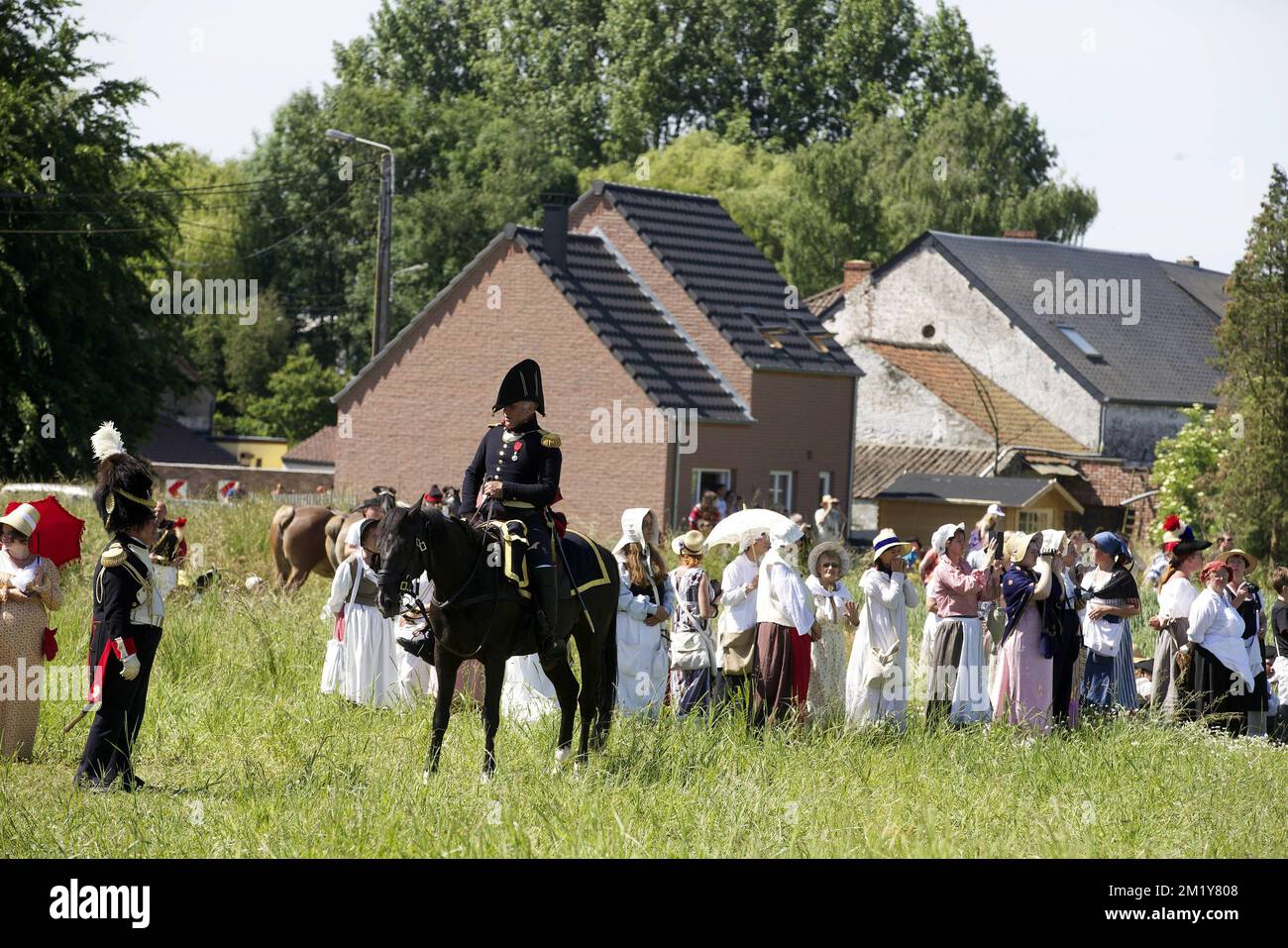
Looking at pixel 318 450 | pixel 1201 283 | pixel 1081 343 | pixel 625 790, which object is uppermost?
pixel 1201 283

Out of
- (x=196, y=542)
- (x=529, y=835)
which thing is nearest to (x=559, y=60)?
(x=196, y=542)

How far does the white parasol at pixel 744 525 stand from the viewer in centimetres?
1323

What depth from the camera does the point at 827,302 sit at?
182ft

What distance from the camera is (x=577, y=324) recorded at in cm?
3794

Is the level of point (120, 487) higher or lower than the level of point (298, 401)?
lower

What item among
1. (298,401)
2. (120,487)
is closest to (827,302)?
(298,401)

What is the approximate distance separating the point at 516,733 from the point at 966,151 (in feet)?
201

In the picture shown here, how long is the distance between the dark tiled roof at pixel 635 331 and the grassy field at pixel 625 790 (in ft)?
75.7

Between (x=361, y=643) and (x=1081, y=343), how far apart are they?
39235 mm

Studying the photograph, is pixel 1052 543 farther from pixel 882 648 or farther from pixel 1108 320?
pixel 1108 320

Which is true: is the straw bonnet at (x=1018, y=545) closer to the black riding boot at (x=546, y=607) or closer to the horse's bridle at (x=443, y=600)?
the black riding boot at (x=546, y=607)

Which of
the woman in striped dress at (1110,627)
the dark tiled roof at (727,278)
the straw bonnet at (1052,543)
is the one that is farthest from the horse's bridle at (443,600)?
the dark tiled roof at (727,278)

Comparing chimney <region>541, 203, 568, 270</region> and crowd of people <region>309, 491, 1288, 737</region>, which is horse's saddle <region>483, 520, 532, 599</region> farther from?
chimney <region>541, 203, 568, 270</region>
